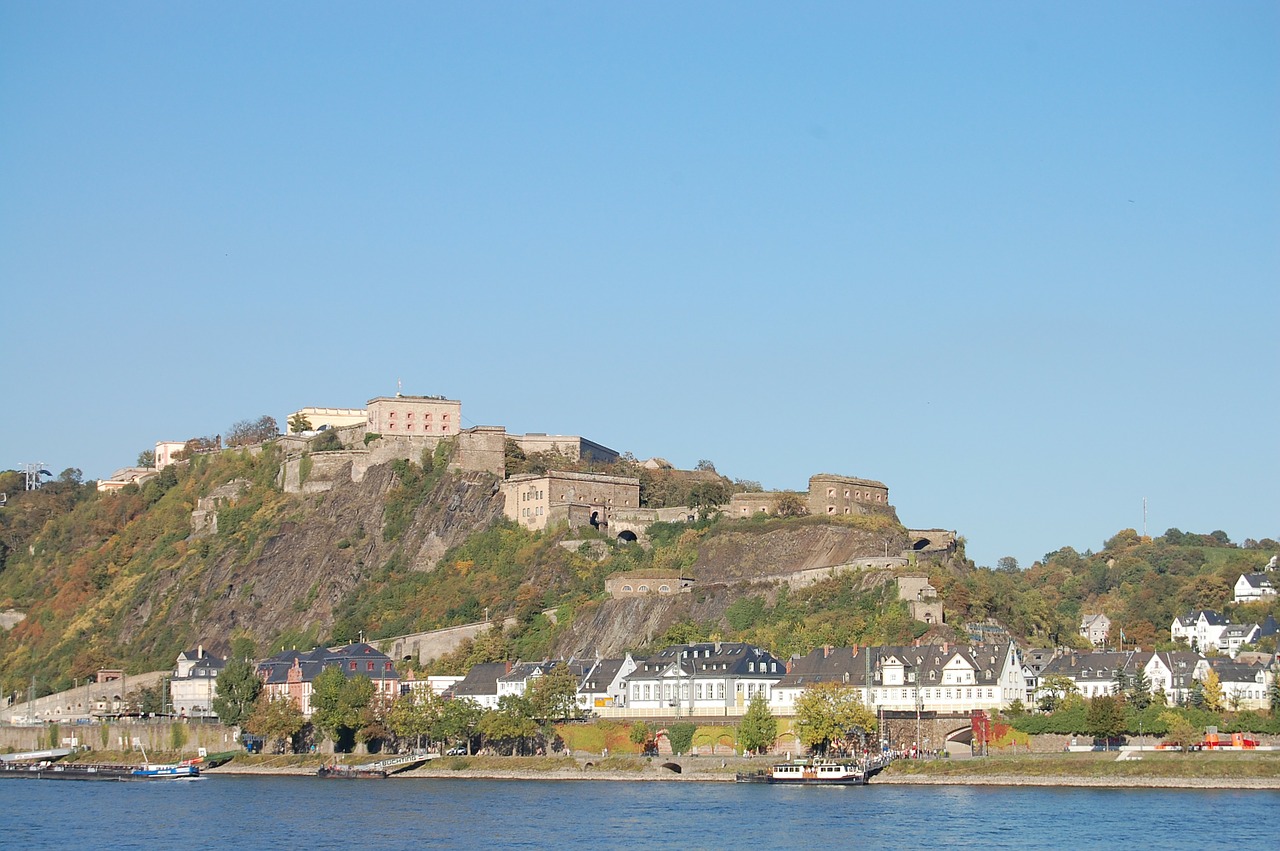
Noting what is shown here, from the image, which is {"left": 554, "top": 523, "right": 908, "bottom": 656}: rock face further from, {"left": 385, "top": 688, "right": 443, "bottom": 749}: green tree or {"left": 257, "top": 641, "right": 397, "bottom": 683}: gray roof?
{"left": 385, "top": 688, "right": 443, "bottom": 749}: green tree

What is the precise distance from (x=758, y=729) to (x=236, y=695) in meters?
28.2

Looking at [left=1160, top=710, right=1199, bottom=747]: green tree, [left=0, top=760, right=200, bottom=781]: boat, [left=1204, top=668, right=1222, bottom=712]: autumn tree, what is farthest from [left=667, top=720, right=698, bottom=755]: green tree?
[left=0, top=760, right=200, bottom=781]: boat

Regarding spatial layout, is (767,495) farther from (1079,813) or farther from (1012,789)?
(1079,813)

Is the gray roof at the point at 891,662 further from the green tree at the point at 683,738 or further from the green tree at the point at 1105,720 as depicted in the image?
the green tree at the point at 1105,720

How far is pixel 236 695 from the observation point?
8381 centimetres

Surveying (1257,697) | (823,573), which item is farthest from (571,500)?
(1257,697)

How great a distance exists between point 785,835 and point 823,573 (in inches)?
1387

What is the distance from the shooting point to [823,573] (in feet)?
279

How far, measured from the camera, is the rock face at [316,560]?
338 feet

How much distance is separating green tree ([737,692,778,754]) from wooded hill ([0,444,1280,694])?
9.51 meters

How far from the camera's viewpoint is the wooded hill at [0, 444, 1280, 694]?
3334 inches

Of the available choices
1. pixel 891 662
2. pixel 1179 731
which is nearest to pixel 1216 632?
pixel 891 662

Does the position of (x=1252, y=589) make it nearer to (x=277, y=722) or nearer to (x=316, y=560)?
(x=316, y=560)

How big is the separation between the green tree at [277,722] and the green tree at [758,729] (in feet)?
74.1
